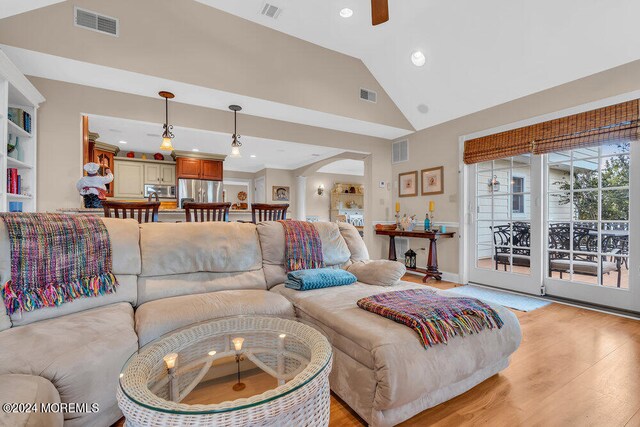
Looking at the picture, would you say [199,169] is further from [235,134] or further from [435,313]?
[435,313]

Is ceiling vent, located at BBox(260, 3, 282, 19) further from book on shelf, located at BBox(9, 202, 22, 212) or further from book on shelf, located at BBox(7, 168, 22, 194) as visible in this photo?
book on shelf, located at BBox(9, 202, 22, 212)

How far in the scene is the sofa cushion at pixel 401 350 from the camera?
1260mm

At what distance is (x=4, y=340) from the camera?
50.3 inches

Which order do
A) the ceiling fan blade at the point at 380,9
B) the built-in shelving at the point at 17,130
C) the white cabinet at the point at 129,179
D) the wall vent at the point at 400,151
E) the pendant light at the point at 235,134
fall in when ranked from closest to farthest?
1. the ceiling fan blade at the point at 380,9
2. the built-in shelving at the point at 17,130
3. the pendant light at the point at 235,134
4. the wall vent at the point at 400,151
5. the white cabinet at the point at 129,179

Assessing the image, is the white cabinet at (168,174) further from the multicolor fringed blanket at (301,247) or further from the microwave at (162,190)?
the multicolor fringed blanket at (301,247)

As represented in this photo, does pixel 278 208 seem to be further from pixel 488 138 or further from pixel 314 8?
pixel 488 138

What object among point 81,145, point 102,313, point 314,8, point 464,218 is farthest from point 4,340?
point 464,218

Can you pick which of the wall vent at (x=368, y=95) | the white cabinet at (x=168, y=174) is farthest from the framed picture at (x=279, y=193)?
the wall vent at (x=368, y=95)

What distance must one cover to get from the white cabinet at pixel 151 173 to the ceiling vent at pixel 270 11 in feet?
14.9

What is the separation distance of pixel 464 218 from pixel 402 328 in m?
3.33

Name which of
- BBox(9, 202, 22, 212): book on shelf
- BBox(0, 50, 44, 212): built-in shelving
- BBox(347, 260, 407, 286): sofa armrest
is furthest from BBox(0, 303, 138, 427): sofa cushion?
BBox(9, 202, 22, 212): book on shelf

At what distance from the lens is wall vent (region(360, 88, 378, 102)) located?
438cm

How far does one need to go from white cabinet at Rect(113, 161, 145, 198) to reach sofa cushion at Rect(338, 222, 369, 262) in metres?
5.38

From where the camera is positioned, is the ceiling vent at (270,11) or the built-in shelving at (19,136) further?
the ceiling vent at (270,11)
